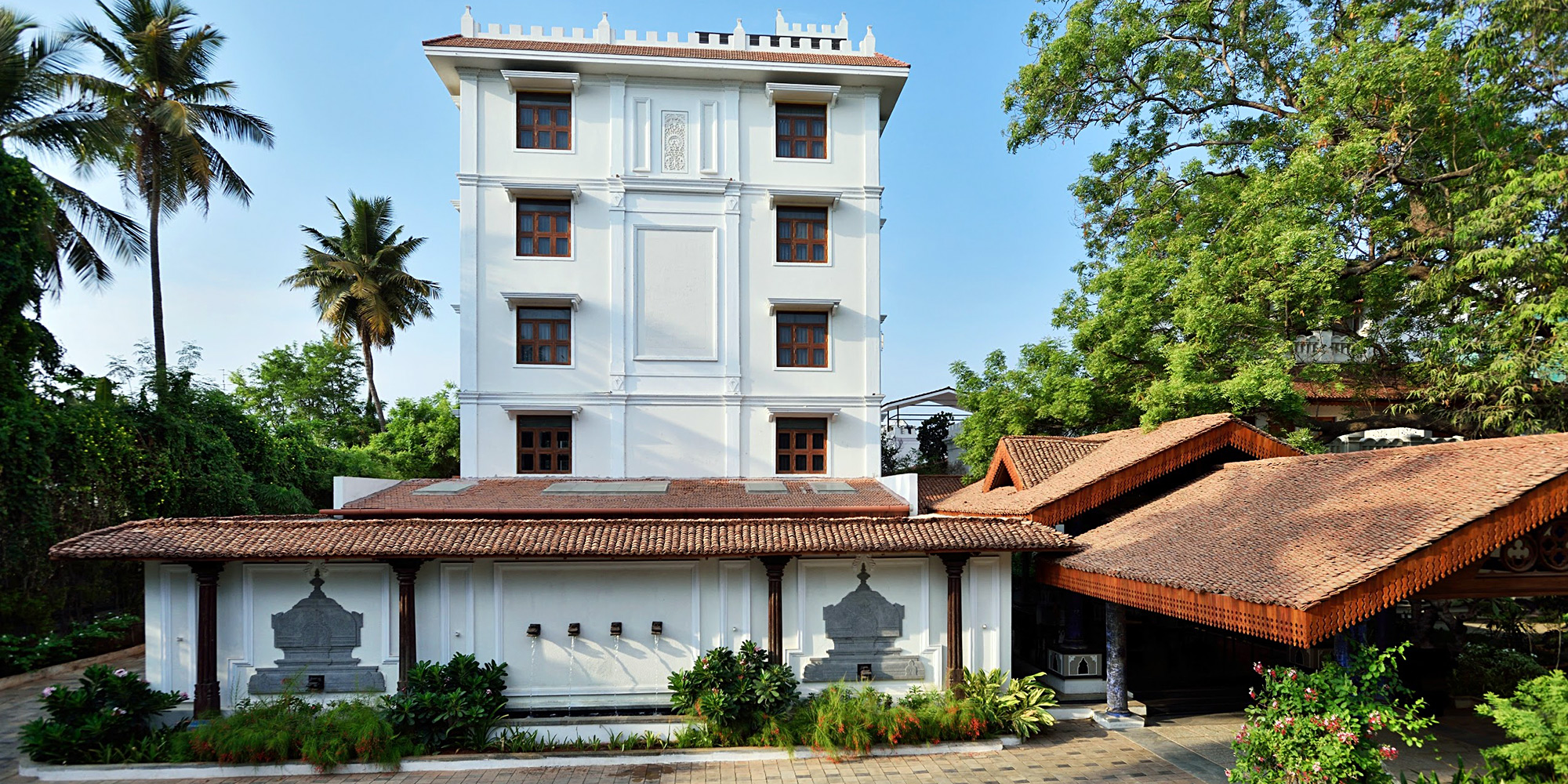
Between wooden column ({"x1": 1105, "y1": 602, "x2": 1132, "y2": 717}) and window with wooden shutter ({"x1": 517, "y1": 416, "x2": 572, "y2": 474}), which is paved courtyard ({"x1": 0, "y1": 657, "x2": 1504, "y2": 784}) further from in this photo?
window with wooden shutter ({"x1": 517, "y1": 416, "x2": 572, "y2": 474})

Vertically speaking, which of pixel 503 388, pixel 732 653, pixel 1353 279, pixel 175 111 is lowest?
pixel 732 653

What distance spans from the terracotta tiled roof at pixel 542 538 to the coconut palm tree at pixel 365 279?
19817 mm

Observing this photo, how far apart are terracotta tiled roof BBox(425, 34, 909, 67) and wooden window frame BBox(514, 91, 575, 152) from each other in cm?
103

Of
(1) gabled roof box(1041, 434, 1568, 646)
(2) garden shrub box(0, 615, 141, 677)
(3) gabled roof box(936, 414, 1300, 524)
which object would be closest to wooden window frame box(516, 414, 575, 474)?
(2) garden shrub box(0, 615, 141, 677)

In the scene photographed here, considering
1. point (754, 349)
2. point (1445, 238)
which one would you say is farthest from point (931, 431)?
point (1445, 238)

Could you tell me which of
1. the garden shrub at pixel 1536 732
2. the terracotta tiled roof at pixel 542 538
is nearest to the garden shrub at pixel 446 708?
the terracotta tiled roof at pixel 542 538

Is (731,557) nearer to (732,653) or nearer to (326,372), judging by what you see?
(732,653)

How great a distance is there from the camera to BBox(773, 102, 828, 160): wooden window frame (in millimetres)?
17312

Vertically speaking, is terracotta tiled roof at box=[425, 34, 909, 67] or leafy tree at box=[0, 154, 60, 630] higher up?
terracotta tiled roof at box=[425, 34, 909, 67]

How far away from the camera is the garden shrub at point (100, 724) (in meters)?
8.97

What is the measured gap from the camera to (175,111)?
1783 centimetres

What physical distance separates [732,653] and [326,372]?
101 ft

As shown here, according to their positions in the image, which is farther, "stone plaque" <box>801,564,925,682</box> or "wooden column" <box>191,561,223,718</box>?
"stone plaque" <box>801,564,925,682</box>

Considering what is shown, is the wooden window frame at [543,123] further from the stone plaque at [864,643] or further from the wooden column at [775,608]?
the stone plaque at [864,643]
